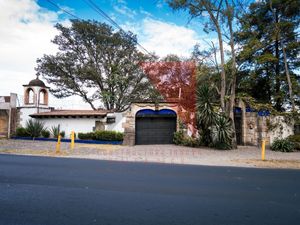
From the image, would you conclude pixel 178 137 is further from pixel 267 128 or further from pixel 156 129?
pixel 267 128

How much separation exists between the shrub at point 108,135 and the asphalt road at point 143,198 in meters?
10.3

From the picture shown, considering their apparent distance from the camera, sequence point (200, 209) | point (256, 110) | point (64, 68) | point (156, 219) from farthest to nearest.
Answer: point (64, 68)
point (256, 110)
point (200, 209)
point (156, 219)

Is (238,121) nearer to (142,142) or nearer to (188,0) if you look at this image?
(142,142)

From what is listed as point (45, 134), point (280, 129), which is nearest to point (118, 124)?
point (45, 134)

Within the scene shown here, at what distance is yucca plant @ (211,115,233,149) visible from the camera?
15336 millimetres

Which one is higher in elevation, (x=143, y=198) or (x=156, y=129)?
(x=156, y=129)

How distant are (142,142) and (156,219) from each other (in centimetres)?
1419

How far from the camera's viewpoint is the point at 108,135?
723 inches

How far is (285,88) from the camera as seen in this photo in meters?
19.5

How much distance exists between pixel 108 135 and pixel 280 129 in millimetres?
12865

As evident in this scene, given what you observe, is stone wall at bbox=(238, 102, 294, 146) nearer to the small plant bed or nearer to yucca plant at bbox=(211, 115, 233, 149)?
yucca plant at bbox=(211, 115, 233, 149)

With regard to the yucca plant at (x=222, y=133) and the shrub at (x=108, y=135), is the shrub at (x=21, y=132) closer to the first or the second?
the shrub at (x=108, y=135)

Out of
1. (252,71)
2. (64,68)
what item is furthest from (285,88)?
(64,68)

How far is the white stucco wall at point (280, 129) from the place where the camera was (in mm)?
17297
